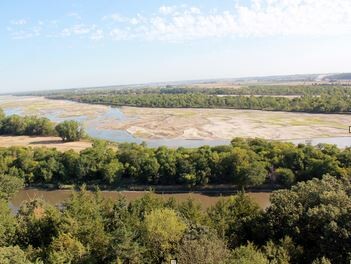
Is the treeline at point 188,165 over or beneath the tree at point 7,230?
beneath

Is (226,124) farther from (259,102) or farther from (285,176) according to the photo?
(285,176)

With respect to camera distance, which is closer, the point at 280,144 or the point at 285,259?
the point at 285,259

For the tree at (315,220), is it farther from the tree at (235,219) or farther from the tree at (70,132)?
the tree at (70,132)

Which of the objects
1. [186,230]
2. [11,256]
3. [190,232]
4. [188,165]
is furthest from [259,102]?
[11,256]

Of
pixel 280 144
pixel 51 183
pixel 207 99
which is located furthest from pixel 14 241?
pixel 207 99

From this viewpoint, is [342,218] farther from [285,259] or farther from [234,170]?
[234,170]

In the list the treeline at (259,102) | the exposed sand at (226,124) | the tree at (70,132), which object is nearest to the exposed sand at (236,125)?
the exposed sand at (226,124)

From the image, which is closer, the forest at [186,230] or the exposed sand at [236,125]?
the forest at [186,230]
